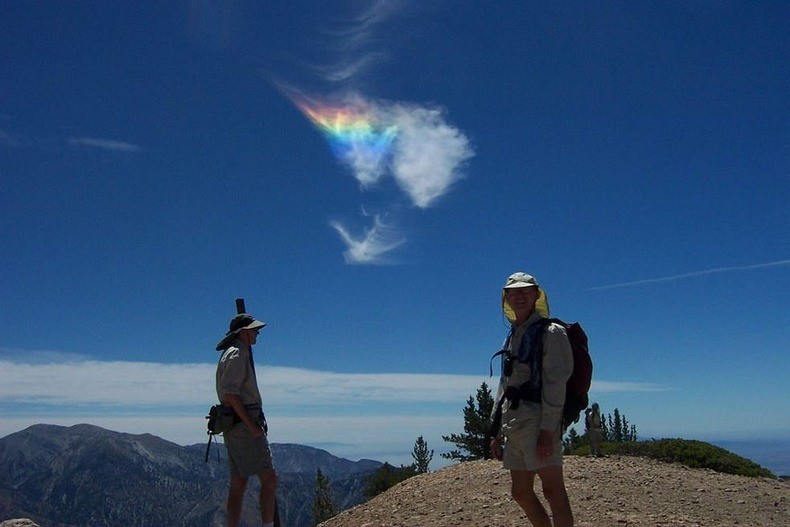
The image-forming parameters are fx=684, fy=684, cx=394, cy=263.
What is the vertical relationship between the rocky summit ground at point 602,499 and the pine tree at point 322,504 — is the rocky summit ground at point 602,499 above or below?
above

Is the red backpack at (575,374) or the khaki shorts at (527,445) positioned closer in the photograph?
the khaki shorts at (527,445)

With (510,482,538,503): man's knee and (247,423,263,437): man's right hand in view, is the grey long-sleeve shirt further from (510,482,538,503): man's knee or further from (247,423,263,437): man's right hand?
(247,423,263,437): man's right hand

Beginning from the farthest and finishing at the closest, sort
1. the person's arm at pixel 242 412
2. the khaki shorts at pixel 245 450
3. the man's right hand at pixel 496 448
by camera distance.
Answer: the khaki shorts at pixel 245 450
the person's arm at pixel 242 412
the man's right hand at pixel 496 448

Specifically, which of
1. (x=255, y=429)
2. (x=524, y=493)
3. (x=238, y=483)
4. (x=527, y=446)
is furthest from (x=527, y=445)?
(x=238, y=483)

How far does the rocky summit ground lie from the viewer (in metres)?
9.30

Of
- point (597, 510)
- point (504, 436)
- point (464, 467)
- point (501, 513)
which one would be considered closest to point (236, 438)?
point (504, 436)

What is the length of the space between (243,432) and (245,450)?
7.3 inches

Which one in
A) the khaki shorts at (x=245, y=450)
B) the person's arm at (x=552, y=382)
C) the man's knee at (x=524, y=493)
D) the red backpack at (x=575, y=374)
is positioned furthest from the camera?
the khaki shorts at (x=245, y=450)

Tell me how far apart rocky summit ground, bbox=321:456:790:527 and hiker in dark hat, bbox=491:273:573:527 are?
3807mm

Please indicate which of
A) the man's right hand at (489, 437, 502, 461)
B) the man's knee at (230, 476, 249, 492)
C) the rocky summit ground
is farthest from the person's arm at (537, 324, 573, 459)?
the rocky summit ground

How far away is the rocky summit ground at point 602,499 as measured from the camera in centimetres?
930

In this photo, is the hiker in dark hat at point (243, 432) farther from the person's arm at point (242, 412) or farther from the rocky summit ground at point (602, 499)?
the rocky summit ground at point (602, 499)

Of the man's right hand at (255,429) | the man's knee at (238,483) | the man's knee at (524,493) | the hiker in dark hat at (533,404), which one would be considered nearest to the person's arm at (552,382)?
the hiker in dark hat at (533,404)

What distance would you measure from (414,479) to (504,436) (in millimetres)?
8568
